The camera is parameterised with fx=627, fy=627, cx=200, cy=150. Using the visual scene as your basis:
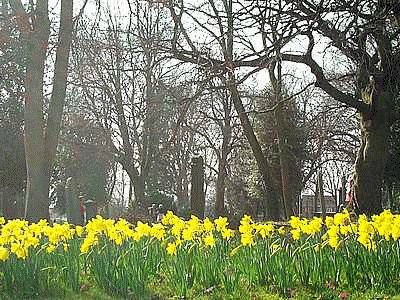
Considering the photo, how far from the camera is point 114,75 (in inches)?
977

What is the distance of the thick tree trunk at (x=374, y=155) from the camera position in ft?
42.7

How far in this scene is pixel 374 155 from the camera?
43.0 ft

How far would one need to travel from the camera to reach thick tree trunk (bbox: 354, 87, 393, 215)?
13.0 metres

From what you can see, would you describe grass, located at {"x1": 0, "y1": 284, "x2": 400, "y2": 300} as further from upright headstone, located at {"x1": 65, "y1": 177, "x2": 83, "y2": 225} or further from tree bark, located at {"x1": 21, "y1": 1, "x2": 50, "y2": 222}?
upright headstone, located at {"x1": 65, "y1": 177, "x2": 83, "y2": 225}

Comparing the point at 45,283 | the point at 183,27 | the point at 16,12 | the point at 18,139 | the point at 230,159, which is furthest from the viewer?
the point at 230,159

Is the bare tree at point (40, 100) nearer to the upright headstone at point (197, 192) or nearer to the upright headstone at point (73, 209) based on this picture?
the upright headstone at point (197, 192)

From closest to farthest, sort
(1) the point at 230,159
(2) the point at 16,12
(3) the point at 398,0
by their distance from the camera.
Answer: (3) the point at 398,0
(2) the point at 16,12
(1) the point at 230,159

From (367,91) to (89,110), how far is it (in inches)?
599

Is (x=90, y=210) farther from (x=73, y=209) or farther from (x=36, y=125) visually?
(x=36, y=125)

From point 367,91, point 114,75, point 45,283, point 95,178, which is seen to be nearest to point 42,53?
point 367,91

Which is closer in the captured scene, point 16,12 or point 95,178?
point 16,12

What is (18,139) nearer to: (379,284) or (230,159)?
(230,159)

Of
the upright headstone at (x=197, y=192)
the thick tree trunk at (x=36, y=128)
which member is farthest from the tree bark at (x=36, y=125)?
the upright headstone at (x=197, y=192)

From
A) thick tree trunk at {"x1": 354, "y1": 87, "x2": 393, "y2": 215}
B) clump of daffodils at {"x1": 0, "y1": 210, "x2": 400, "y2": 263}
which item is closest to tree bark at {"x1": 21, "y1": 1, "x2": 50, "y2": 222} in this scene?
clump of daffodils at {"x1": 0, "y1": 210, "x2": 400, "y2": 263}
